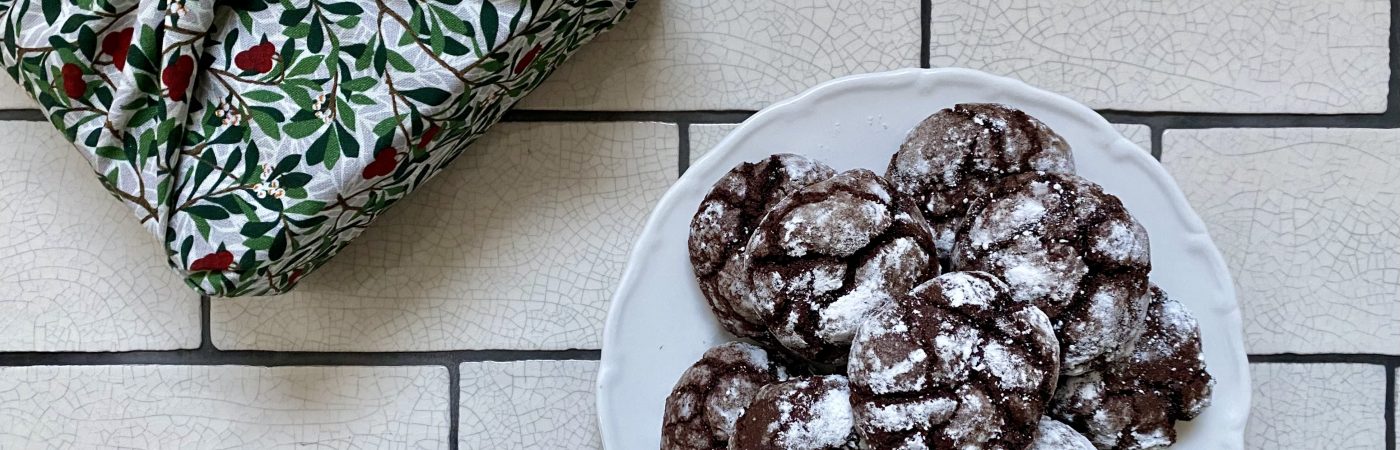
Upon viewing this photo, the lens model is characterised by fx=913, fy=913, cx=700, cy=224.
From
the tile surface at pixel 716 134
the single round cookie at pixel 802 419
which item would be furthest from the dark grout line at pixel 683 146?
the single round cookie at pixel 802 419

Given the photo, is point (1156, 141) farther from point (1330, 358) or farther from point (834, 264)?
point (834, 264)

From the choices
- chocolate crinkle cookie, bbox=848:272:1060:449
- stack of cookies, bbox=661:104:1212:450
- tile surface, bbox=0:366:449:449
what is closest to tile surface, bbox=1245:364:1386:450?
stack of cookies, bbox=661:104:1212:450

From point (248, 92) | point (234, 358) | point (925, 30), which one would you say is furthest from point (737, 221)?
point (234, 358)

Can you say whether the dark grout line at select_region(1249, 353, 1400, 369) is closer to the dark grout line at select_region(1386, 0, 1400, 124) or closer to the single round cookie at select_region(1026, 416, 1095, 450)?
the dark grout line at select_region(1386, 0, 1400, 124)

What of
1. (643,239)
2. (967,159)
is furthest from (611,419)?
(967,159)

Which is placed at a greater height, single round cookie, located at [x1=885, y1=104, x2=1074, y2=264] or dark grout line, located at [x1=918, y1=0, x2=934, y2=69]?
dark grout line, located at [x1=918, y1=0, x2=934, y2=69]

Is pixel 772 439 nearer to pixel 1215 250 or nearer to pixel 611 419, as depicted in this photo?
pixel 611 419
